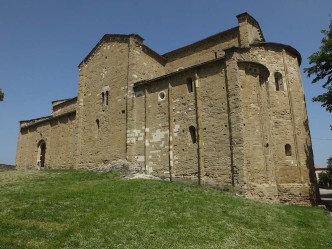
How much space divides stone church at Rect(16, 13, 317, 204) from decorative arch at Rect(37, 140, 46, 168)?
13.4 ft

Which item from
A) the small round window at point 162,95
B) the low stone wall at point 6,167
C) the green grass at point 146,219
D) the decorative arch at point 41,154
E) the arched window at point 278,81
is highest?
the arched window at point 278,81

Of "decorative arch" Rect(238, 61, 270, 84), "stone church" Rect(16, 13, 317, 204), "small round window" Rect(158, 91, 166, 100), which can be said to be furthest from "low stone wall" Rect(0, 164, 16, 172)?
"decorative arch" Rect(238, 61, 270, 84)

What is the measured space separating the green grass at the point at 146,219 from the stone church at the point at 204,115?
7.89 feet

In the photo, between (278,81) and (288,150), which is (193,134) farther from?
(278,81)

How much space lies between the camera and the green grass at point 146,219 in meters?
9.53

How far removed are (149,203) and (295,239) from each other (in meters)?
6.08

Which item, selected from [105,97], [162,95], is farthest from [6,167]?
[162,95]

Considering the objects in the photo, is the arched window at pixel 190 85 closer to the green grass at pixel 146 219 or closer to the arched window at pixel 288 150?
the green grass at pixel 146 219

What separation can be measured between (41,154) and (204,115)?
20419 millimetres

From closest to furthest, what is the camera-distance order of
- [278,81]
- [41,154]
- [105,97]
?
[278,81], [105,97], [41,154]

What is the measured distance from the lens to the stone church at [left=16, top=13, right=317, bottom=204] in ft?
58.9

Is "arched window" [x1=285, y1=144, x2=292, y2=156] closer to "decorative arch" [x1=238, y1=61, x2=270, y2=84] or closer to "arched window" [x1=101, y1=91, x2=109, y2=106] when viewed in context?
"decorative arch" [x1=238, y1=61, x2=270, y2=84]

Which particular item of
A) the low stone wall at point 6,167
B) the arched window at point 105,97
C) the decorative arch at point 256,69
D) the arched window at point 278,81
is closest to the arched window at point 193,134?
the decorative arch at point 256,69

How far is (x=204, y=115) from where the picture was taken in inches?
761
